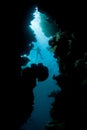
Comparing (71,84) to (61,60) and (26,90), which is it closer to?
(61,60)

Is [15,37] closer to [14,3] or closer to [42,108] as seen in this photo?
[14,3]

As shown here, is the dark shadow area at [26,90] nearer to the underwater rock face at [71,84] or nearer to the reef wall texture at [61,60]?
the reef wall texture at [61,60]

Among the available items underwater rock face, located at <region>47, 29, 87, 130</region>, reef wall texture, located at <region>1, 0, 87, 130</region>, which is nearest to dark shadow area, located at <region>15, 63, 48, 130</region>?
reef wall texture, located at <region>1, 0, 87, 130</region>

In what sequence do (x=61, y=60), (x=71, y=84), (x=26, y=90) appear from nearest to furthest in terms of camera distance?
1. (x=26, y=90)
2. (x=71, y=84)
3. (x=61, y=60)

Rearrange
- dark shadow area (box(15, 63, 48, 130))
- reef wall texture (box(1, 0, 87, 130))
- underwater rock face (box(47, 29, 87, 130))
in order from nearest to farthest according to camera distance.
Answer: reef wall texture (box(1, 0, 87, 130)), dark shadow area (box(15, 63, 48, 130)), underwater rock face (box(47, 29, 87, 130))

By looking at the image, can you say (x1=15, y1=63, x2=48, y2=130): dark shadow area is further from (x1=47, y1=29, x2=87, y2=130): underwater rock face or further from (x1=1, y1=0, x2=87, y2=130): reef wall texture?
(x1=47, y1=29, x2=87, y2=130): underwater rock face

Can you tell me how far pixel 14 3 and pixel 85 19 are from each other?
432 centimetres

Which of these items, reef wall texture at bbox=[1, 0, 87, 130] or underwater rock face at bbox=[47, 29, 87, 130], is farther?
underwater rock face at bbox=[47, 29, 87, 130]

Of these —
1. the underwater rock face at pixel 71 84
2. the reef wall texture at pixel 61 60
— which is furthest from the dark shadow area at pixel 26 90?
the underwater rock face at pixel 71 84

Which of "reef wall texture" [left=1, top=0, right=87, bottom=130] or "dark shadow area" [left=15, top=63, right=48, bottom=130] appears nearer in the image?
"reef wall texture" [left=1, top=0, right=87, bottom=130]

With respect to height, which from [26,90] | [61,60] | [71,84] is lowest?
[26,90]

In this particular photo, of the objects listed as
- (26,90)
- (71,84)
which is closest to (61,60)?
(71,84)

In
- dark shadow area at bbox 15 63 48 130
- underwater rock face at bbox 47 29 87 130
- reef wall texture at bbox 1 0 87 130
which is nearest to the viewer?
reef wall texture at bbox 1 0 87 130

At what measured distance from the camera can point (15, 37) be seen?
34.5 ft
